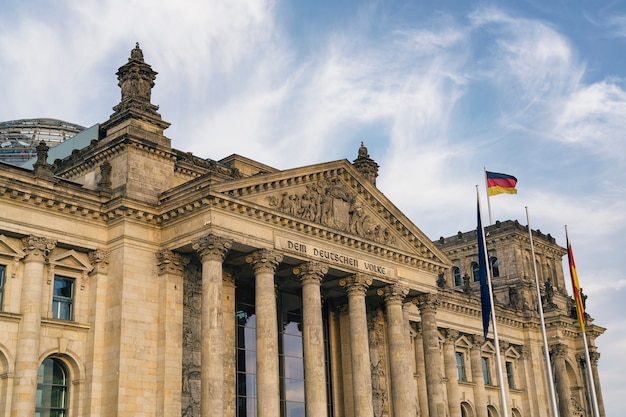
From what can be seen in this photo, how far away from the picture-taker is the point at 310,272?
3888 cm

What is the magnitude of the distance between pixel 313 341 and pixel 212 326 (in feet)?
20.3

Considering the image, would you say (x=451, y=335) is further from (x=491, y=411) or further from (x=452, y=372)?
(x=491, y=411)

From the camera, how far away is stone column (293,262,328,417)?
36875 millimetres

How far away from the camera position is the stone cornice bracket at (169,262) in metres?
36.0

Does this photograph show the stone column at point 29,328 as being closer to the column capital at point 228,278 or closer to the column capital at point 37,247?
the column capital at point 37,247

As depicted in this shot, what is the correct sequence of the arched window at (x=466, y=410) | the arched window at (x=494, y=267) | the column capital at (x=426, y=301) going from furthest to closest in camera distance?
the arched window at (x=494, y=267) < the arched window at (x=466, y=410) < the column capital at (x=426, y=301)

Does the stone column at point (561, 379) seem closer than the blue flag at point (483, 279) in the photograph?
No

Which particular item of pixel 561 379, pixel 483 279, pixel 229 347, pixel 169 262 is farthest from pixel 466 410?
pixel 169 262

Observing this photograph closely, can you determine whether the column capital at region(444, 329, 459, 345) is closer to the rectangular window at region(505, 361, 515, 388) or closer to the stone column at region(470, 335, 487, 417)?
the stone column at region(470, 335, 487, 417)

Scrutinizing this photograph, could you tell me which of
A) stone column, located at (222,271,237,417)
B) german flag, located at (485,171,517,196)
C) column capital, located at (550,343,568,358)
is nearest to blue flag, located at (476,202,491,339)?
german flag, located at (485,171,517,196)

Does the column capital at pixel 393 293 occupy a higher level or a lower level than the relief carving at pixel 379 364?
higher

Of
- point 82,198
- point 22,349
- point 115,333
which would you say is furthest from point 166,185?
point 22,349

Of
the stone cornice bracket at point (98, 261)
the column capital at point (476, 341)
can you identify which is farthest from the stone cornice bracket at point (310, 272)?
the column capital at point (476, 341)

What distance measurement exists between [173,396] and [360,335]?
1084cm
